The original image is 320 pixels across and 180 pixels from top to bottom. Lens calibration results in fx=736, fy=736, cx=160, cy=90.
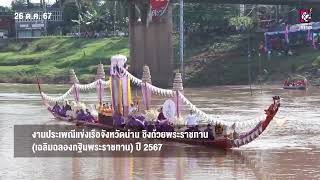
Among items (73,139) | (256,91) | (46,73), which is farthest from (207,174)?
(46,73)

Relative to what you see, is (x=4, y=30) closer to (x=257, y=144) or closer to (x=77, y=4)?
(x=77, y=4)

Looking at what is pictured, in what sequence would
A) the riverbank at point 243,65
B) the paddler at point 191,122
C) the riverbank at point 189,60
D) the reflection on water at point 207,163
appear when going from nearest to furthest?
the reflection on water at point 207,163
the paddler at point 191,122
the riverbank at point 243,65
the riverbank at point 189,60

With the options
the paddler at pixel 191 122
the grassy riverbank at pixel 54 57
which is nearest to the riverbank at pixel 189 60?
the grassy riverbank at pixel 54 57

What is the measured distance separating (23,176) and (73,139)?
31.9ft

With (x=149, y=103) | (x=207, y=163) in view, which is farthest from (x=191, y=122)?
(x=149, y=103)

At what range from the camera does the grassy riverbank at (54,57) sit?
9819 cm

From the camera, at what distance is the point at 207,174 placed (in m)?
26.3

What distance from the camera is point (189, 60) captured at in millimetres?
92188

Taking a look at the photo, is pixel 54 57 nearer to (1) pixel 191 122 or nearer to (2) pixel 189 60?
(2) pixel 189 60

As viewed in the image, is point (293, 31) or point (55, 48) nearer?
point (293, 31)

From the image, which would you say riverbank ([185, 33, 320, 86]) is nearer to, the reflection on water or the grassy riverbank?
the grassy riverbank

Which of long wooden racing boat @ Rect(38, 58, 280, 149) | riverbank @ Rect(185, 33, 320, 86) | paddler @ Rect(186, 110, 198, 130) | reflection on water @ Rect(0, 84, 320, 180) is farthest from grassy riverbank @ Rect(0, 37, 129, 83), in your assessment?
paddler @ Rect(186, 110, 198, 130)

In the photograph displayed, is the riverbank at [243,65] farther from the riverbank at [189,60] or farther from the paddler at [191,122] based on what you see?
the paddler at [191,122]

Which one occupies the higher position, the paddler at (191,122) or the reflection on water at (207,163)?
the paddler at (191,122)
